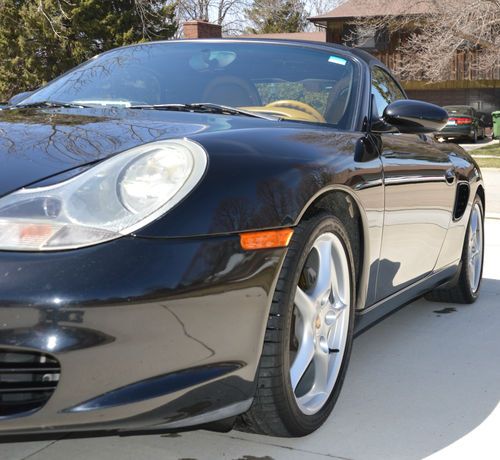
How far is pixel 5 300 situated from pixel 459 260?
3133 mm

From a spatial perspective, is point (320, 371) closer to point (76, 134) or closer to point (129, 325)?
point (129, 325)

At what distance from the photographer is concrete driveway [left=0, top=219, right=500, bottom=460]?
101 inches

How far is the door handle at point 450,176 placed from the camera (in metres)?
3.90

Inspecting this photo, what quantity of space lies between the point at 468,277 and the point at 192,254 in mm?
2984

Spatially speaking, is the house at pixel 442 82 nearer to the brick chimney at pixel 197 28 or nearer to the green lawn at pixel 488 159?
the brick chimney at pixel 197 28

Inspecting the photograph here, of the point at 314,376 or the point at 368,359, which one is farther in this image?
the point at 368,359

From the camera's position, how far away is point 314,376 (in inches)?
108

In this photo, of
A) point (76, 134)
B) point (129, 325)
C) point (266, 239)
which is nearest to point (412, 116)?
point (266, 239)

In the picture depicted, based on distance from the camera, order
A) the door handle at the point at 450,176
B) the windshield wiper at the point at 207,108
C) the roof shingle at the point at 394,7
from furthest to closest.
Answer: the roof shingle at the point at 394,7, the door handle at the point at 450,176, the windshield wiper at the point at 207,108

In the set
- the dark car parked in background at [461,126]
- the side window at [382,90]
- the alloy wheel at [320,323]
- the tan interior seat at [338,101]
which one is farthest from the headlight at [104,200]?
the dark car parked in background at [461,126]

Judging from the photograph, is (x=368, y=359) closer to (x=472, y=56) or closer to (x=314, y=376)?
(x=314, y=376)

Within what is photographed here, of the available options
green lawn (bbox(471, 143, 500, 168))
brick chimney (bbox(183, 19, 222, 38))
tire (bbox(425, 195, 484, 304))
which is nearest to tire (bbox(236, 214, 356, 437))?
tire (bbox(425, 195, 484, 304))

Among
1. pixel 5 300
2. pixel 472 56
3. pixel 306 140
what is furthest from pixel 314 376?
pixel 472 56

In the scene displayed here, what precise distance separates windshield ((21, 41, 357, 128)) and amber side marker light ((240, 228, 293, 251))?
38.2 inches
